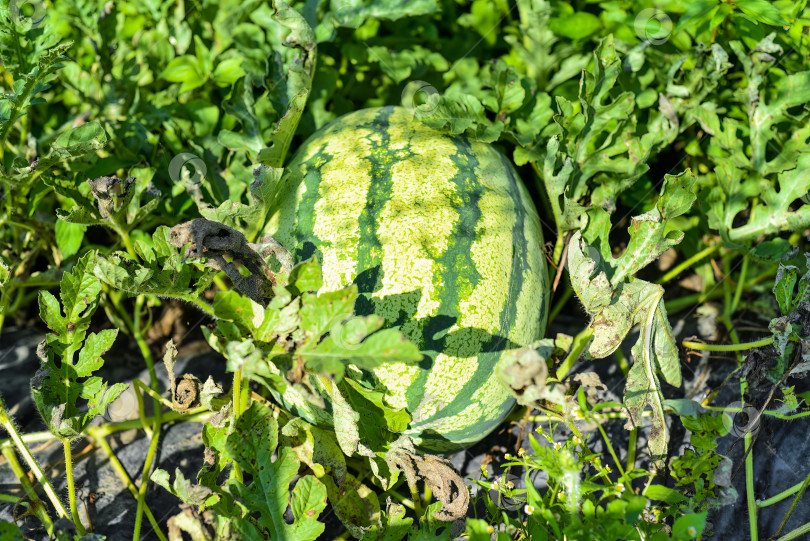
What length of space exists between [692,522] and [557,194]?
3.47ft

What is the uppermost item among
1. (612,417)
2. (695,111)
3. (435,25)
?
(435,25)

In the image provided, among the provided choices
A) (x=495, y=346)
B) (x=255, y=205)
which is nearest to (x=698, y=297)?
(x=495, y=346)

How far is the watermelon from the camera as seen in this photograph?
1.76m

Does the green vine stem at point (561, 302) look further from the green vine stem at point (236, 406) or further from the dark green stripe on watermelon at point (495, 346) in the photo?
the green vine stem at point (236, 406)

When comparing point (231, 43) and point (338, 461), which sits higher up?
point (231, 43)

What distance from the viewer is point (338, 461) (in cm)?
195

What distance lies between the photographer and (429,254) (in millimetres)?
1778

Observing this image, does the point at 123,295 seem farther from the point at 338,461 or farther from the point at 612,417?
the point at 612,417

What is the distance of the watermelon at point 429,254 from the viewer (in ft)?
5.79

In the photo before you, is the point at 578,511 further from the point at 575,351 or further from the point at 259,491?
the point at 259,491

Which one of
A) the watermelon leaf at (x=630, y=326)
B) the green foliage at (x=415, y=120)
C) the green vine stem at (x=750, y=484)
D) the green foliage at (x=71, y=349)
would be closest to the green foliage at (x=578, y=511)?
the green foliage at (x=415, y=120)

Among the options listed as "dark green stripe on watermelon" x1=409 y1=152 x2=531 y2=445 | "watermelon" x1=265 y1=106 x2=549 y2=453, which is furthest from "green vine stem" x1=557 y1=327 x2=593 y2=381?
"dark green stripe on watermelon" x1=409 y1=152 x2=531 y2=445

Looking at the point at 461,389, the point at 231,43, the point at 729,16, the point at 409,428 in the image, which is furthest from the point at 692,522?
the point at 231,43

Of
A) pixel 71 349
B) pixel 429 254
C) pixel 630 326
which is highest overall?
pixel 429 254
